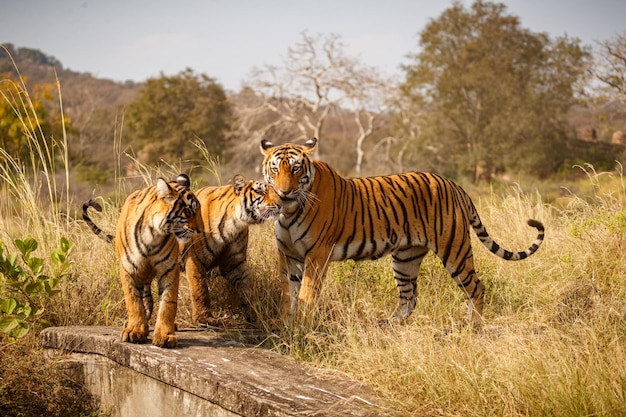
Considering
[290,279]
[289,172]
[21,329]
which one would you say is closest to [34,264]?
[21,329]

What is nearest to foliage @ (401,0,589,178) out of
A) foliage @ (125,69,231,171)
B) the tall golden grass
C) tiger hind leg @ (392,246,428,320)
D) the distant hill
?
foliage @ (125,69,231,171)

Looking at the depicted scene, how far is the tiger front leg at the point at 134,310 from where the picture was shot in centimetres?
465

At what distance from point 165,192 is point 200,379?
43.8 inches

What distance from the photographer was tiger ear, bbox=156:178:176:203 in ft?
14.6

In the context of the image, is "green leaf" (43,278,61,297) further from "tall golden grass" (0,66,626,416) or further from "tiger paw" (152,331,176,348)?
"tiger paw" (152,331,176,348)

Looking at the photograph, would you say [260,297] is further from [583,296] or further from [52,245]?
[583,296]

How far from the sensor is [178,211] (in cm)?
451

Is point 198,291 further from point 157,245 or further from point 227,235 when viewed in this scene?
point 157,245

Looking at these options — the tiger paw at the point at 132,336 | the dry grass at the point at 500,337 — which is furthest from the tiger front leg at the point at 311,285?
the tiger paw at the point at 132,336

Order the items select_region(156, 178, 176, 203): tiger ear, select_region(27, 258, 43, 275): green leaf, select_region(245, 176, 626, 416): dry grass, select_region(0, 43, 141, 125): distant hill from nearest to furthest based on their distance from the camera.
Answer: select_region(245, 176, 626, 416): dry grass, select_region(156, 178, 176, 203): tiger ear, select_region(27, 258, 43, 275): green leaf, select_region(0, 43, 141, 125): distant hill

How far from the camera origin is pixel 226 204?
5242 millimetres

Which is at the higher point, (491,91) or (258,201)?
(491,91)

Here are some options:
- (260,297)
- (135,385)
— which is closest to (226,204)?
(260,297)

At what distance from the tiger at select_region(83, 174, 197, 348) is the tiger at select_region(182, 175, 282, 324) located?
40cm
